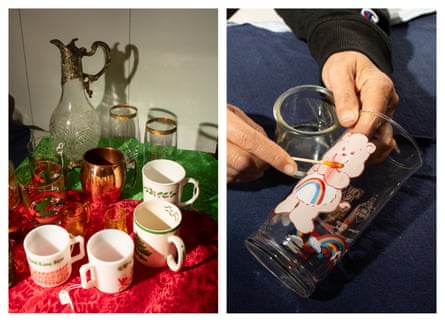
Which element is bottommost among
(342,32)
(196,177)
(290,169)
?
(196,177)

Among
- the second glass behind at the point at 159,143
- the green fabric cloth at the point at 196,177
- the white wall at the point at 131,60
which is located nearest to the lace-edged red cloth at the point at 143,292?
the green fabric cloth at the point at 196,177

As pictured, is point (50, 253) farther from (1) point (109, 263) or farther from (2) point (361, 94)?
(2) point (361, 94)

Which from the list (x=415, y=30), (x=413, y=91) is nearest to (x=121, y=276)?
(x=413, y=91)

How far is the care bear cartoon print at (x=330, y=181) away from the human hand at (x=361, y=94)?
1cm

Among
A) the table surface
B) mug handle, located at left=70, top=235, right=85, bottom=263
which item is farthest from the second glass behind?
mug handle, located at left=70, top=235, right=85, bottom=263

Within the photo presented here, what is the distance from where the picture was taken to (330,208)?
0.46m

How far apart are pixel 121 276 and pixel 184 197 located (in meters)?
0.22

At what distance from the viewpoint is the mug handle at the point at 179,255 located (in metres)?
0.52

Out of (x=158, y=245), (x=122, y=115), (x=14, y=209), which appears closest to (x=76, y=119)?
(x=122, y=115)

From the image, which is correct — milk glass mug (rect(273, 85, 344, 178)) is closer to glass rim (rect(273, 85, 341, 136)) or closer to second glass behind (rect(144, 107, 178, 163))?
glass rim (rect(273, 85, 341, 136))

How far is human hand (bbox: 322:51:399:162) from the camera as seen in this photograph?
450 mm

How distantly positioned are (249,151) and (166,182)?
159 millimetres

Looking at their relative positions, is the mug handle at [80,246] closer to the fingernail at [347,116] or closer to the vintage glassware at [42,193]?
the vintage glassware at [42,193]

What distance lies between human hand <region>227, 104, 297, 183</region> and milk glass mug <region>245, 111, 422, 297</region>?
0.25 feet
